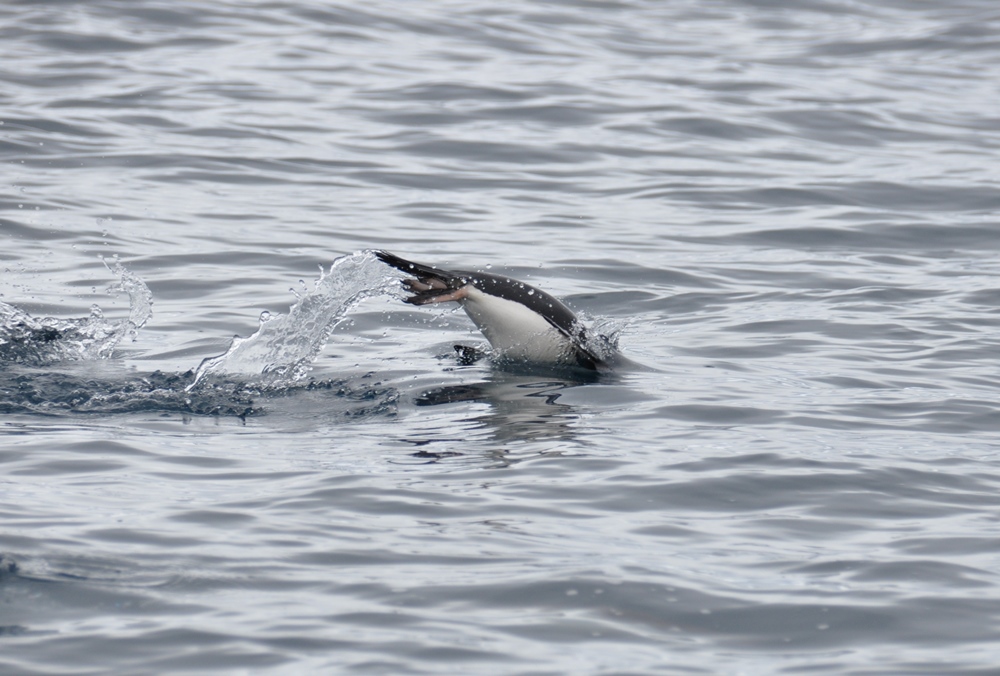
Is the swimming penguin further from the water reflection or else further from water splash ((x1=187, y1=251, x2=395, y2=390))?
water splash ((x1=187, y1=251, x2=395, y2=390))

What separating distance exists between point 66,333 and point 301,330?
5.33 feet

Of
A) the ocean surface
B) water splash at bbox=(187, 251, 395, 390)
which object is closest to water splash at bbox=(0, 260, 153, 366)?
the ocean surface

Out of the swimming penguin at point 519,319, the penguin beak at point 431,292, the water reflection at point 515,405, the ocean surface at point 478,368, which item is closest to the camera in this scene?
the ocean surface at point 478,368

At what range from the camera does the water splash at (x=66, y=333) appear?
29.7 feet

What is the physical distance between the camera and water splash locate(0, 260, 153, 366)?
9055 mm

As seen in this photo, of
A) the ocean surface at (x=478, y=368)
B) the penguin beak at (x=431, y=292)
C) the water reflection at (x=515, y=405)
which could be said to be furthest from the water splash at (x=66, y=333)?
the water reflection at (x=515, y=405)

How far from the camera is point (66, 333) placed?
965cm

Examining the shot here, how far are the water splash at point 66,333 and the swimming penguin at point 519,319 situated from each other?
2123 millimetres

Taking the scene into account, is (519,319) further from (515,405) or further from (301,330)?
(301,330)

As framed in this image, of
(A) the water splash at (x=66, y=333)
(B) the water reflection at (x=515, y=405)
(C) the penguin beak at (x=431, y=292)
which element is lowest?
(B) the water reflection at (x=515, y=405)

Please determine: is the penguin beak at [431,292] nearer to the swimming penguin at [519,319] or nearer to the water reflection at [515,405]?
the swimming penguin at [519,319]

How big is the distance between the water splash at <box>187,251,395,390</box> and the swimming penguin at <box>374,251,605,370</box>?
20.2 inches

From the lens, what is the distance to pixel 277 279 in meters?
11.8

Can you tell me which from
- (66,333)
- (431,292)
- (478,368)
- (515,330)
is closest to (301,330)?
(431,292)
